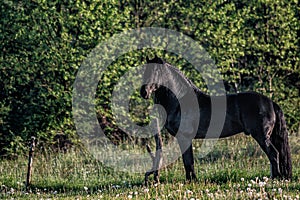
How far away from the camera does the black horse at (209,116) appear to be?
927cm

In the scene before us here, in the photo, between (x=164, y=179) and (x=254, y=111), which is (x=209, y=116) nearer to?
(x=254, y=111)

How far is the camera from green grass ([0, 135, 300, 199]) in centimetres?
793

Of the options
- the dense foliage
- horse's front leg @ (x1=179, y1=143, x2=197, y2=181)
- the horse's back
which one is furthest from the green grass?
the dense foliage

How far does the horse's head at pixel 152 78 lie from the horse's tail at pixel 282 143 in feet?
6.93

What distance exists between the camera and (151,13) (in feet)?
56.7

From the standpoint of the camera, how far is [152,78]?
29.9ft

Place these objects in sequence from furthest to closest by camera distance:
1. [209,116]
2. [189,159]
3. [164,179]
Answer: [164,179]
[189,159]
[209,116]

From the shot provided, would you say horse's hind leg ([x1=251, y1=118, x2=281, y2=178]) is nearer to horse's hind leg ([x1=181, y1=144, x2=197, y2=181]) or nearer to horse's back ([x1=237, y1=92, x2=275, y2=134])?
horse's back ([x1=237, y1=92, x2=275, y2=134])

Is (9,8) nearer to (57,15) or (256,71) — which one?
(57,15)

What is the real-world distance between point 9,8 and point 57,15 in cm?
146

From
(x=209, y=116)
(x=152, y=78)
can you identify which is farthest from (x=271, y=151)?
(x=152, y=78)

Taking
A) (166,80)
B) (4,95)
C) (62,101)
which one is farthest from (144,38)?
(166,80)

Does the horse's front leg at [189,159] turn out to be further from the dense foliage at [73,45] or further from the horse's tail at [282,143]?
the dense foliage at [73,45]

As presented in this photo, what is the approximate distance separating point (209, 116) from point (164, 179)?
62.7 inches
